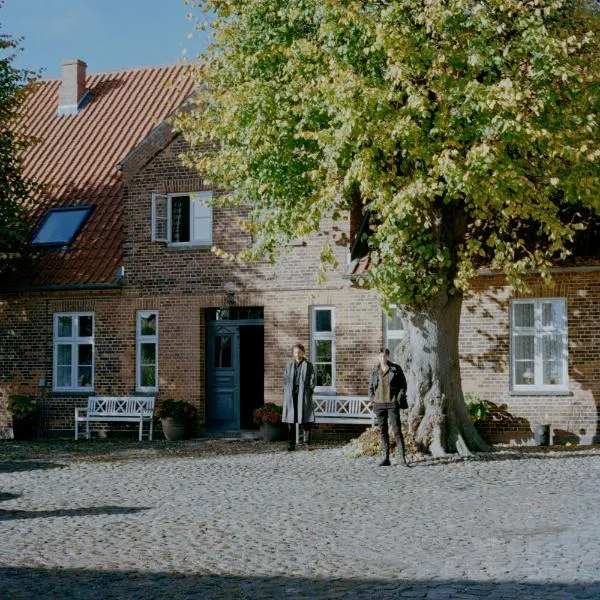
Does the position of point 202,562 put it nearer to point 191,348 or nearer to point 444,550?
point 444,550

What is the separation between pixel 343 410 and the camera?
22094 mm

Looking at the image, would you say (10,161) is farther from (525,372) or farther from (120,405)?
(525,372)

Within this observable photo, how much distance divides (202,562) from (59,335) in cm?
1674

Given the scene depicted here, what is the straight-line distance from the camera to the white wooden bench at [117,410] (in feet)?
77.2

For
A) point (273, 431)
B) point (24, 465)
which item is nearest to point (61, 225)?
point (273, 431)

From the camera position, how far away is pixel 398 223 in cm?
1653

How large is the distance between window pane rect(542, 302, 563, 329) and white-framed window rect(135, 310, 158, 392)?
8752 millimetres

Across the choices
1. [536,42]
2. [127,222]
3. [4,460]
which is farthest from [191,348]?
[536,42]

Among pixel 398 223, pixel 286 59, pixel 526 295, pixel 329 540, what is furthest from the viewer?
pixel 526 295

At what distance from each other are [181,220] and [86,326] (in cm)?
346

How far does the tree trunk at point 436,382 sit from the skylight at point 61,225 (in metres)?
10.8

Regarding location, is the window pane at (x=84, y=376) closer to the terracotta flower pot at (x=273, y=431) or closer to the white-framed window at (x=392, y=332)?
the terracotta flower pot at (x=273, y=431)

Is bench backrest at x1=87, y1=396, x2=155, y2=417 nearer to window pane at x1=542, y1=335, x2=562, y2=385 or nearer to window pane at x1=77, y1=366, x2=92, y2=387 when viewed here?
window pane at x1=77, y1=366, x2=92, y2=387

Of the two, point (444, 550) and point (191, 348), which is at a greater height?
point (191, 348)
